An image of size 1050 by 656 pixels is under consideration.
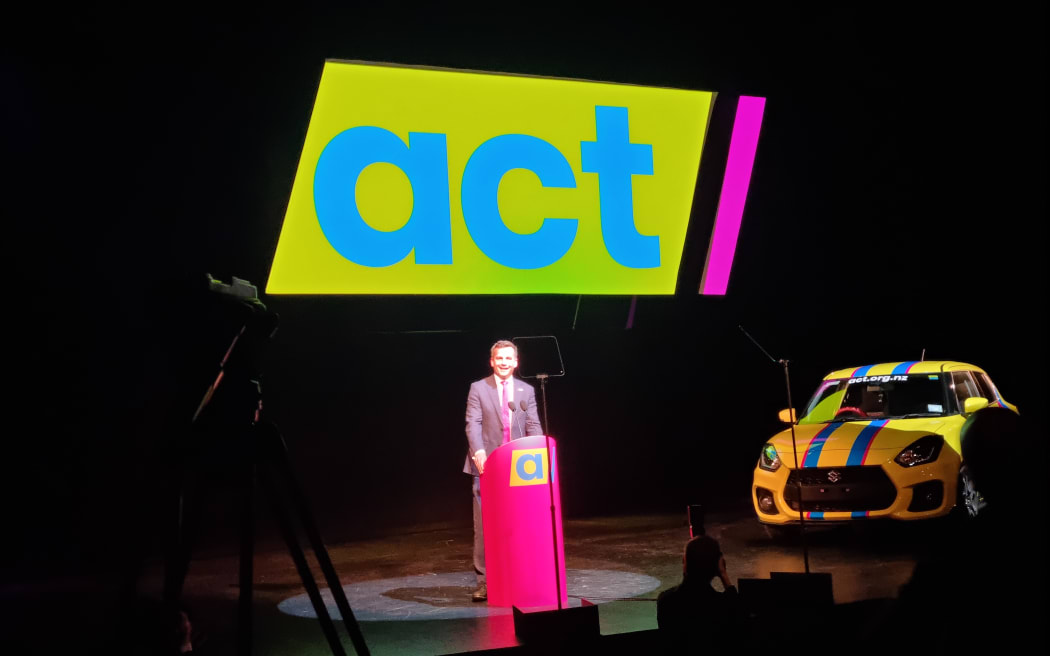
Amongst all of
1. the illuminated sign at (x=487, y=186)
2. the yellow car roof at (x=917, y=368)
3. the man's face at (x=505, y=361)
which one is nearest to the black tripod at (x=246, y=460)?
the man's face at (x=505, y=361)

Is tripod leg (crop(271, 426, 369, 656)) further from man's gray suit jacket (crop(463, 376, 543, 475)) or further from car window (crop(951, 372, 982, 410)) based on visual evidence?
car window (crop(951, 372, 982, 410))

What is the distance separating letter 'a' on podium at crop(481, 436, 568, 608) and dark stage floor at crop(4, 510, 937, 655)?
0.21 meters

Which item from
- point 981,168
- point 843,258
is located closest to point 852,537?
point 843,258

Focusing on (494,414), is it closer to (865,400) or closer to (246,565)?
(865,400)

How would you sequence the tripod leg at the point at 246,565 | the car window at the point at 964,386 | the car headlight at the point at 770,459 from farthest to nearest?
1. the car window at the point at 964,386
2. the car headlight at the point at 770,459
3. the tripod leg at the point at 246,565

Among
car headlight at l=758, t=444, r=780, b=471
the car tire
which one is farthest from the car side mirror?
the car tire

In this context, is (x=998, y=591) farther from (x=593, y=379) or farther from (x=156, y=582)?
(x=593, y=379)

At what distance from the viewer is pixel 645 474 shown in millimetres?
10078

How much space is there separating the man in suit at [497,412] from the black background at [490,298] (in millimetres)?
2013

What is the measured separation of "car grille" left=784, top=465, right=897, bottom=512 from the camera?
21.2 feet

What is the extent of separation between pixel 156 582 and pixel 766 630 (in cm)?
547

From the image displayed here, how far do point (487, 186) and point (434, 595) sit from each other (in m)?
3.84

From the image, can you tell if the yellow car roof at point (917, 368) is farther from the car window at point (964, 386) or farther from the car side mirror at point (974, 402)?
the car side mirror at point (974, 402)

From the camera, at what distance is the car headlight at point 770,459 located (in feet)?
22.7
